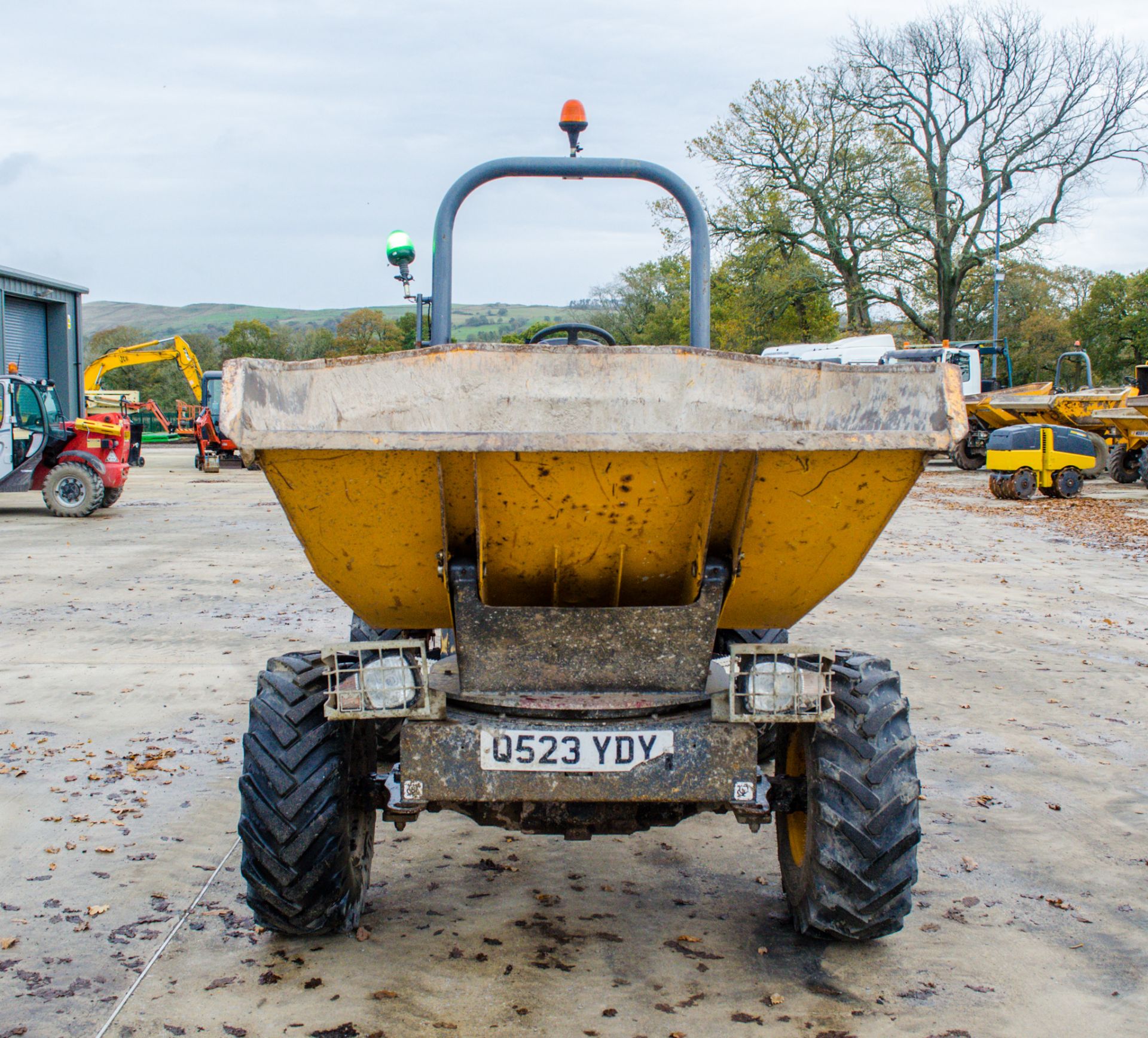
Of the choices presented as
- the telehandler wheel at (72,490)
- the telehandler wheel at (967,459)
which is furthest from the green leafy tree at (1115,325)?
the telehandler wheel at (72,490)

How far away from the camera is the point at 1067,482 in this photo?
18.4m

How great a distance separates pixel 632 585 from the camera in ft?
10.1

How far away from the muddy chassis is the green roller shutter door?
22.9m

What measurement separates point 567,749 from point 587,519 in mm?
586

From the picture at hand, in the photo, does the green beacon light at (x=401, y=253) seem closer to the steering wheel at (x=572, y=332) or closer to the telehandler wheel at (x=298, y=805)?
the steering wheel at (x=572, y=332)

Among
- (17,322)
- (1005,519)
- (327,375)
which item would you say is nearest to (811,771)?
(327,375)

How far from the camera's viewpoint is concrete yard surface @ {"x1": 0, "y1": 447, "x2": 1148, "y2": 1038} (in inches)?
111

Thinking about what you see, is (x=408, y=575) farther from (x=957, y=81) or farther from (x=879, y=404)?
(x=957, y=81)

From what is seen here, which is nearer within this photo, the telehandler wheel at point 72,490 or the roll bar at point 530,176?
the roll bar at point 530,176

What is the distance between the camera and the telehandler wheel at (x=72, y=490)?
16.0m

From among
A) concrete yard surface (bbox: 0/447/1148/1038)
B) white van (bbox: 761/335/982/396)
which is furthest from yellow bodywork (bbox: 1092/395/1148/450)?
concrete yard surface (bbox: 0/447/1148/1038)

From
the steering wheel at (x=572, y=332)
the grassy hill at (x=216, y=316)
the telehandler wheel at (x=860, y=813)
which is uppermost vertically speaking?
the grassy hill at (x=216, y=316)

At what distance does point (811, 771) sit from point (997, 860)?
1295 millimetres

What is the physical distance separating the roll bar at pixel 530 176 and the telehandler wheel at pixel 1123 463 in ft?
64.9
